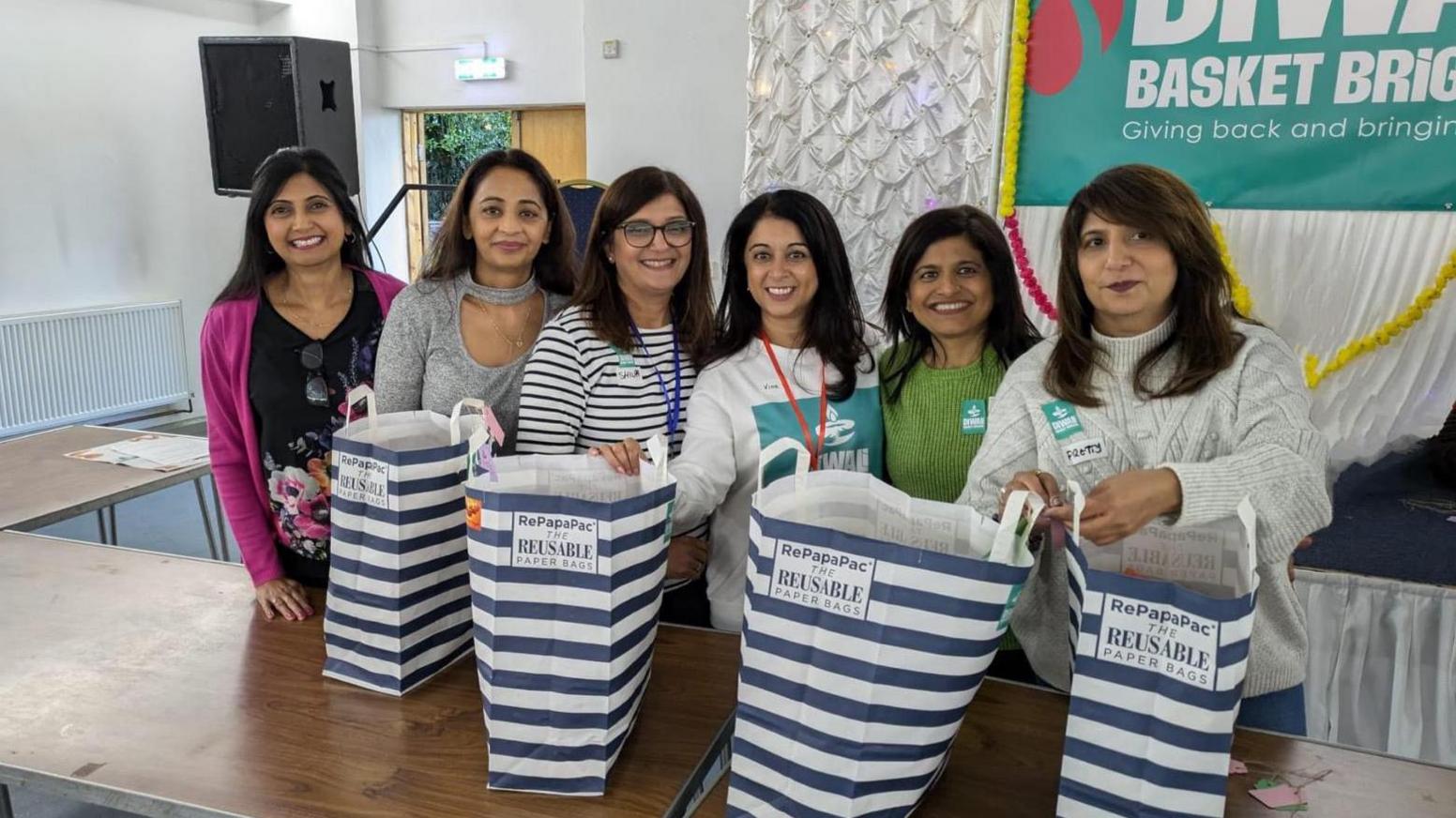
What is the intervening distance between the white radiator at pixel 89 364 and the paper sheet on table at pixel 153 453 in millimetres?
3110

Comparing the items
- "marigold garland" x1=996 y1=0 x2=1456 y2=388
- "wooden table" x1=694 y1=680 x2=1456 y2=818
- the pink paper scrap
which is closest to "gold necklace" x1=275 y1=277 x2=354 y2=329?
"wooden table" x1=694 y1=680 x2=1456 y2=818

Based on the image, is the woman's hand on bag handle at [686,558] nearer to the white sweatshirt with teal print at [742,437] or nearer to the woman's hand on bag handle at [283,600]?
the white sweatshirt with teal print at [742,437]

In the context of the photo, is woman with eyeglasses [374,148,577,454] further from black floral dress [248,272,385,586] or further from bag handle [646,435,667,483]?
bag handle [646,435,667,483]

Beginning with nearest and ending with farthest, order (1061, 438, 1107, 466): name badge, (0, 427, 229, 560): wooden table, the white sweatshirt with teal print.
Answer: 1. (1061, 438, 1107, 466): name badge
2. the white sweatshirt with teal print
3. (0, 427, 229, 560): wooden table

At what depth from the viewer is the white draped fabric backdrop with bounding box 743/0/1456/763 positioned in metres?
2.78

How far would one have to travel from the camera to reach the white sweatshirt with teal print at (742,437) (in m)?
1.51

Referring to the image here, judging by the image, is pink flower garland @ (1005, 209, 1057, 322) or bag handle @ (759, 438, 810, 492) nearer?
bag handle @ (759, 438, 810, 492)

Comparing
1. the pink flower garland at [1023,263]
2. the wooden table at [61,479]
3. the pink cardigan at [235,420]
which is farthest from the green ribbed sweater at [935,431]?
the pink flower garland at [1023,263]

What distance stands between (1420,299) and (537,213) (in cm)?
263

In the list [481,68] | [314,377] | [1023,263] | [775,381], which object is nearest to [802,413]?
[775,381]

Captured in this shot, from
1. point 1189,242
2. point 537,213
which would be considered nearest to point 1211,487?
point 1189,242

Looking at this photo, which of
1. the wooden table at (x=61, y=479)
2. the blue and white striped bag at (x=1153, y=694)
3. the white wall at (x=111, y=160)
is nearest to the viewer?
the blue and white striped bag at (x=1153, y=694)

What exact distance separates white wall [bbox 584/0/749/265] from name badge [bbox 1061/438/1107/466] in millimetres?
4007

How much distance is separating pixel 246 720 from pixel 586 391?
2.26 ft
